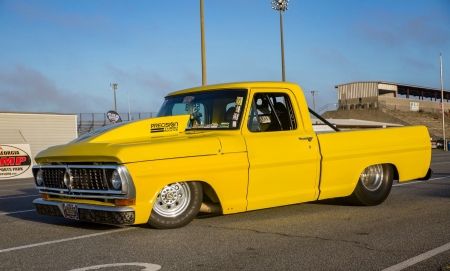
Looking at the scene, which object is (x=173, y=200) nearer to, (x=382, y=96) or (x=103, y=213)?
(x=103, y=213)

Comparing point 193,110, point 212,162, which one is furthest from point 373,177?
point 212,162

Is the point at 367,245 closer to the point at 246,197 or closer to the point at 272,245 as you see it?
the point at 272,245

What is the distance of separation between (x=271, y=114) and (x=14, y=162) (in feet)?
63.5

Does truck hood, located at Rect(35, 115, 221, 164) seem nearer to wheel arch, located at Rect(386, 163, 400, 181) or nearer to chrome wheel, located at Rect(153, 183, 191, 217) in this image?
chrome wheel, located at Rect(153, 183, 191, 217)

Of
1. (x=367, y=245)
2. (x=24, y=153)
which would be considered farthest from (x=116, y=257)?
(x=24, y=153)

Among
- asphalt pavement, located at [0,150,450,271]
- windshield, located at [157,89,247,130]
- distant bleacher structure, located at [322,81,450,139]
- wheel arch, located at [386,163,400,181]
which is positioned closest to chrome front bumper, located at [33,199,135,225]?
asphalt pavement, located at [0,150,450,271]

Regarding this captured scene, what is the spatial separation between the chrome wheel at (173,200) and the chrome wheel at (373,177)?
327 centimetres

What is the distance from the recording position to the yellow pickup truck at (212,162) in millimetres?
6344

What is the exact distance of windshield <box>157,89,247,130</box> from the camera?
24.5ft

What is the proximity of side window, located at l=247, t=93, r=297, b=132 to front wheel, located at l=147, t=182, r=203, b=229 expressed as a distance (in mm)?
1218

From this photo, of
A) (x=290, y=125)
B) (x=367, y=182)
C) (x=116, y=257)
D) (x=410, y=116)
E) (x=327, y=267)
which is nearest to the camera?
(x=327, y=267)

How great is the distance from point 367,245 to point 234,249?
1.35 metres

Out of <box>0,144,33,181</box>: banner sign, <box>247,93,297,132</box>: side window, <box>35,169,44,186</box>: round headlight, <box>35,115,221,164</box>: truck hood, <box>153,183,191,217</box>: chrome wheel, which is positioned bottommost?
<box>0,144,33,181</box>: banner sign

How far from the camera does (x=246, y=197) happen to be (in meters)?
7.08
